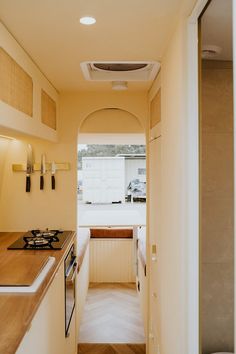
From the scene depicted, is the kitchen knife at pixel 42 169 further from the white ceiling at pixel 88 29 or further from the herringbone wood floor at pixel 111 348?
the herringbone wood floor at pixel 111 348

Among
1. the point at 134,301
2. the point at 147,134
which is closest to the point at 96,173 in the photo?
the point at 134,301

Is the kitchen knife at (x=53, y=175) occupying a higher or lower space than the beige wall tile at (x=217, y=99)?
lower

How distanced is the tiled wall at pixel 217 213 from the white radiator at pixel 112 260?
111 inches

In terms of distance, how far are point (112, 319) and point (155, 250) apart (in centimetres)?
164

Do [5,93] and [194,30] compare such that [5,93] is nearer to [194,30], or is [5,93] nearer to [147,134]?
[194,30]

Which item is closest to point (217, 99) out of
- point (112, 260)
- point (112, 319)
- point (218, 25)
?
point (218, 25)

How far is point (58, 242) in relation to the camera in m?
2.78

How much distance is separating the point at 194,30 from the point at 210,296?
1623 millimetres

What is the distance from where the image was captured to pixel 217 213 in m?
2.24

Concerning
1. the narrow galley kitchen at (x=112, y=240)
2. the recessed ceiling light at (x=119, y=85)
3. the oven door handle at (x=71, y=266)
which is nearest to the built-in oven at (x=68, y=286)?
the oven door handle at (x=71, y=266)

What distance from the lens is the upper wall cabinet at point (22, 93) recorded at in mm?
1705

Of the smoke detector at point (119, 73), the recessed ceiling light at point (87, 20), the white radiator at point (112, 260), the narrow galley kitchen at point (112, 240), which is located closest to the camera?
the recessed ceiling light at point (87, 20)

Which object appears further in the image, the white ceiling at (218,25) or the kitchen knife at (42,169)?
the kitchen knife at (42,169)

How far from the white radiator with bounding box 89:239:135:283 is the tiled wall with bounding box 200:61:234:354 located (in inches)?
111
